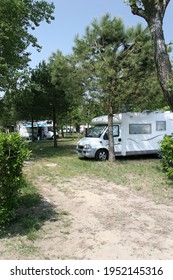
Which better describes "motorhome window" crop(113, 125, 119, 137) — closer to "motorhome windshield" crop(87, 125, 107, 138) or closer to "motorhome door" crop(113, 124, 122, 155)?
"motorhome door" crop(113, 124, 122, 155)

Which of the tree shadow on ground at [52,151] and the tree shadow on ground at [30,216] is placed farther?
the tree shadow on ground at [52,151]

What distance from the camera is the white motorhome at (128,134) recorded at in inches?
594

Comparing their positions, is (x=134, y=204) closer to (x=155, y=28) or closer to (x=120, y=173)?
(x=120, y=173)

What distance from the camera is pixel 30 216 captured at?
223 inches

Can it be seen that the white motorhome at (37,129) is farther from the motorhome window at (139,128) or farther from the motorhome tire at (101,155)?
the motorhome tire at (101,155)

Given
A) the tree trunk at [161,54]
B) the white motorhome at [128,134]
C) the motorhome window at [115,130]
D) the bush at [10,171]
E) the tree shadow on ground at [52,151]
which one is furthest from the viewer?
the tree shadow on ground at [52,151]

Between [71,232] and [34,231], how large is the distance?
23.9 inches

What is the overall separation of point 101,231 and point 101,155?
10.1 m

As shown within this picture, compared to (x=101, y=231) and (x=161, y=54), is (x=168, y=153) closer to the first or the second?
(x=161, y=54)

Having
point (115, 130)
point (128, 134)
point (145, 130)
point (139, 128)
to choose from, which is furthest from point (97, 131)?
point (145, 130)

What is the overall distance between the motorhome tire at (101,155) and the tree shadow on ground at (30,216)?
7924mm

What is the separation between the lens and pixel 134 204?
6766 mm

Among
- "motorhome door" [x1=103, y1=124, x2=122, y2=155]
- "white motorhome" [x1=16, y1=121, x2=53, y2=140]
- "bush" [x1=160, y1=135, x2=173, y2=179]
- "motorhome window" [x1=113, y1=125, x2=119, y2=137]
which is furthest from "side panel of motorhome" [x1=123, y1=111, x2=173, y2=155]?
"white motorhome" [x1=16, y1=121, x2=53, y2=140]

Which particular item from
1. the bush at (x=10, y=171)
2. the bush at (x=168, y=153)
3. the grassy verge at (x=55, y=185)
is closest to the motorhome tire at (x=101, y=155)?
the grassy verge at (x=55, y=185)
